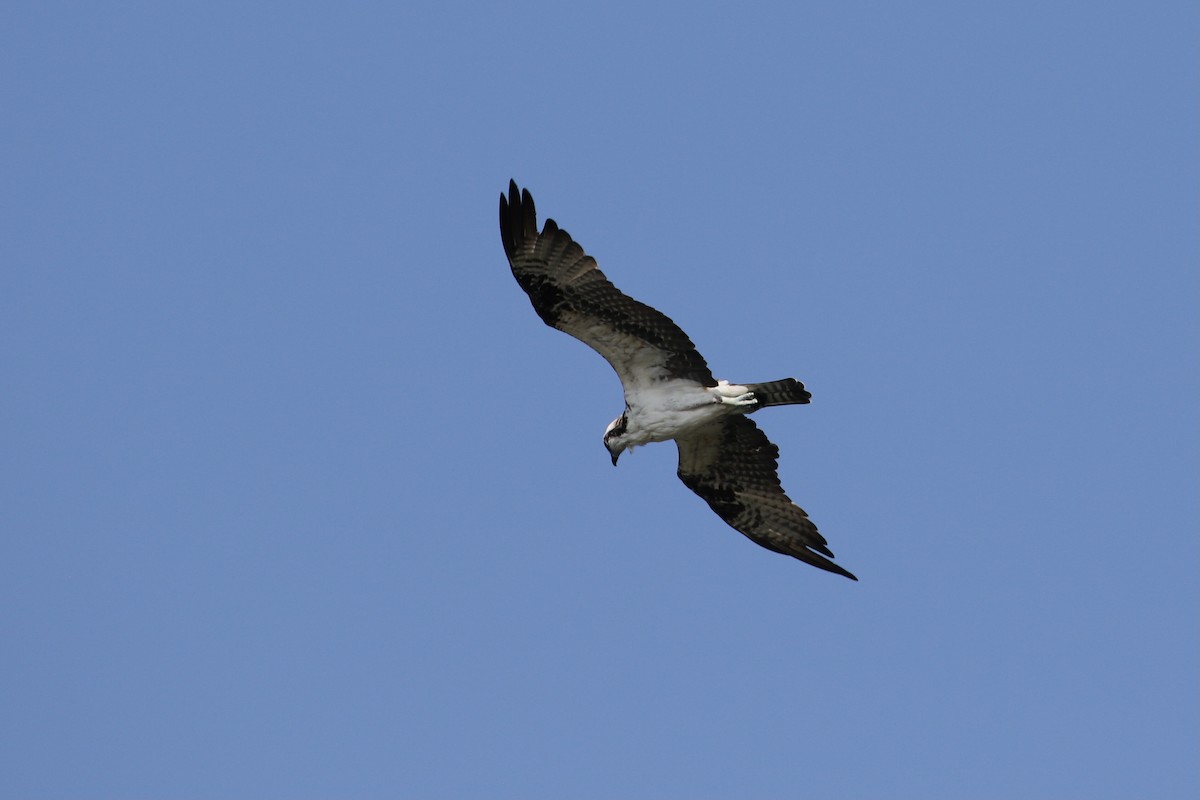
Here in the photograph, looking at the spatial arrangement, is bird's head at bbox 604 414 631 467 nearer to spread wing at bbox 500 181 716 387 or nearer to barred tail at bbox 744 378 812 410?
spread wing at bbox 500 181 716 387

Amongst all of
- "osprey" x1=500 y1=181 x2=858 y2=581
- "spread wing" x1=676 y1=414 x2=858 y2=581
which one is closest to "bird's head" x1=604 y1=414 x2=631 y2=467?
"osprey" x1=500 y1=181 x2=858 y2=581

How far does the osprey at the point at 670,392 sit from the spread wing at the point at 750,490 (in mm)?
11

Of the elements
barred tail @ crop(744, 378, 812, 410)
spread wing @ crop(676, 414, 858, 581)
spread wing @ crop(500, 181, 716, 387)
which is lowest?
spread wing @ crop(676, 414, 858, 581)

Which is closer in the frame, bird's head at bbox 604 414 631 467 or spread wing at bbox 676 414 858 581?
bird's head at bbox 604 414 631 467

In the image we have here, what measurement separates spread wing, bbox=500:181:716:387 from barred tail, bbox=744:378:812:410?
525mm

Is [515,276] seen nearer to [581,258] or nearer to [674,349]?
[581,258]

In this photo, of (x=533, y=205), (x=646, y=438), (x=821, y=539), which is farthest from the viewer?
(x=821, y=539)

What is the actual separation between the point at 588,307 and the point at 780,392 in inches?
79.0

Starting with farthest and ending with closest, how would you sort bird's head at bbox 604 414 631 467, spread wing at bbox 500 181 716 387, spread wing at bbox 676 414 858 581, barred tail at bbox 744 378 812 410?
1. spread wing at bbox 676 414 858 581
2. bird's head at bbox 604 414 631 467
3. barred tail at bbox 744 378 812 410
4. spread wing at bbox 500 181 716 387

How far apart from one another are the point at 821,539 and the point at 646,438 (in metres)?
2.40

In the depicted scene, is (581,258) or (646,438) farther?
(646,438)

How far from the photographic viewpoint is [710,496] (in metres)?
14.8

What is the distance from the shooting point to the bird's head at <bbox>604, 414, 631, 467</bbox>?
13.5m

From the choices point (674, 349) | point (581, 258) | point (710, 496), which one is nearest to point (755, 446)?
point (710, 496)
